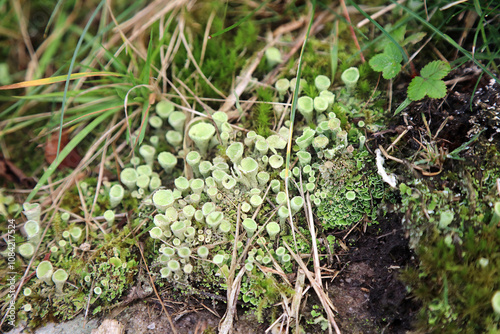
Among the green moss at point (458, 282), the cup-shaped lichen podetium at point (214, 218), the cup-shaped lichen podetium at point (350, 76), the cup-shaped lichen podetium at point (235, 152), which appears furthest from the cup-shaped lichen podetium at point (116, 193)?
the green moss at point (458, 282)

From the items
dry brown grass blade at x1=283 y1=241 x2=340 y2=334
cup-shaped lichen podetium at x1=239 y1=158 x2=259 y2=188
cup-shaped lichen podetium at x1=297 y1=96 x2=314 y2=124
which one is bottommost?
dry brown grass blade at x1=283 y1=241 x2=340 y2=334

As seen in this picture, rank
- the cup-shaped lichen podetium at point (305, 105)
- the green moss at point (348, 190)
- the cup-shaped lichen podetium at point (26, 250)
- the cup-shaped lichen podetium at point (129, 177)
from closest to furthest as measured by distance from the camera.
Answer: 1. the green moss at point (348, 190)
2. the cup-shaped lichen podetium at point (26, 250)
3. the cup-shaped lichen podetium at point (305, 105)
4. the cup-shaped lichen podetium at point (129, 177)

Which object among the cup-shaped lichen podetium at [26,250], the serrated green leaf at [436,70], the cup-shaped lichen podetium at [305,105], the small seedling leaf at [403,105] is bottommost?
the cup-shaped lichen podetium at [26,250]

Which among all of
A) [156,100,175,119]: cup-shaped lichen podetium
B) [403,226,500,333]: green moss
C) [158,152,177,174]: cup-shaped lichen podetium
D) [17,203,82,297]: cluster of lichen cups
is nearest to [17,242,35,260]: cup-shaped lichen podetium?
[17,203,82,297]: cluster of lichen cups

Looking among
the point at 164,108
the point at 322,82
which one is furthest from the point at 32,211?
the point at 322,82

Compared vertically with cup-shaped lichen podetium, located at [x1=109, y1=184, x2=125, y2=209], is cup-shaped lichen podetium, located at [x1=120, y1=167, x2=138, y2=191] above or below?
above

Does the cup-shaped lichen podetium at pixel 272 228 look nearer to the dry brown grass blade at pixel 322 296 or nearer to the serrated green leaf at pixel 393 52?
the dry brown grass blade at pixel 322 296

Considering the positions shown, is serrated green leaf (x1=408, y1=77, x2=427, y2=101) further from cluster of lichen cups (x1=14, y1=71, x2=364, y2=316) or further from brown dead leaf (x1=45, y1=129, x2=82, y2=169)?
brown dead leaf (x1=45, y1=129, x2=82, y2=169)
